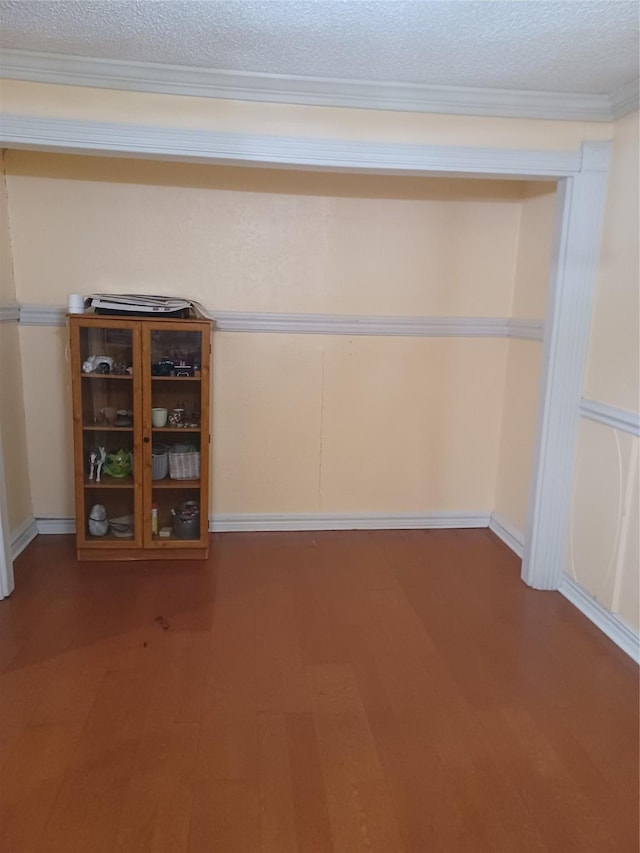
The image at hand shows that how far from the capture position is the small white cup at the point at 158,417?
2.97m

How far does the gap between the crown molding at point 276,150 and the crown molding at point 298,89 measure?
14 centimetres

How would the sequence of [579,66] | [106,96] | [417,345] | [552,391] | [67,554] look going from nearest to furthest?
1. [579,66]
2. [106,96]
3. [552,391]
4. [67,554]
5. [417,345]

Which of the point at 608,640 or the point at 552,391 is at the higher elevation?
the point at 552,391

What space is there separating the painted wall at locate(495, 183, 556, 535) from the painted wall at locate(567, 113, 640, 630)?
0.41 m

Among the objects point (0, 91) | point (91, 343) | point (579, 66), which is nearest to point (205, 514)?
point (91, 343)

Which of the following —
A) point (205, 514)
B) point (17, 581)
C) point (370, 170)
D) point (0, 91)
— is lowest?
point (17, 581)

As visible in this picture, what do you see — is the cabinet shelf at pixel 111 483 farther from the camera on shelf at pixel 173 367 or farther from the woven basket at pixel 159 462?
the camera on shelf at pixel 173 367

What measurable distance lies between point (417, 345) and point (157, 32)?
1980mm

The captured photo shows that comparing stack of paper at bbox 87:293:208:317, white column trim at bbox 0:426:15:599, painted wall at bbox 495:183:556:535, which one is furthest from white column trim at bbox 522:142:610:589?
white column trim at bbox 0:426:15:599

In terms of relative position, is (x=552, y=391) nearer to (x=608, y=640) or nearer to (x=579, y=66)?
(x=608, y=640)

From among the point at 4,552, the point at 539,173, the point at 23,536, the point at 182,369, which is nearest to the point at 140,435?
the point at 182,369

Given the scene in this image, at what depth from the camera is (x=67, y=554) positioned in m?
3.11

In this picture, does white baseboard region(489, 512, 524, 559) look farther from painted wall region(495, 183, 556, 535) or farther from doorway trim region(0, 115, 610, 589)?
doorway trim region(0, 115, 610, 589)

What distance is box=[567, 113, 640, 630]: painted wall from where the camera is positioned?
234 cm
